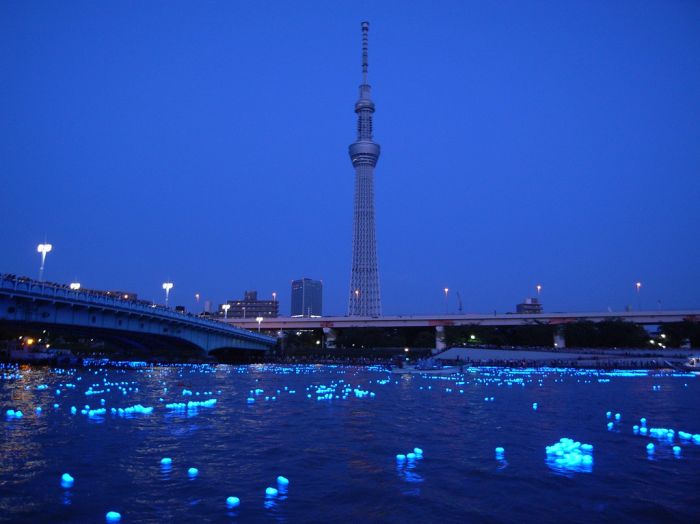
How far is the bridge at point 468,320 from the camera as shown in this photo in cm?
12188

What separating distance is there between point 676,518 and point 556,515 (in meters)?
2.63

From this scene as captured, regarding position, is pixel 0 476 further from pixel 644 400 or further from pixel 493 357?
pixel 493 357

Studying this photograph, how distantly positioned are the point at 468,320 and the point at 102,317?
86166 mm

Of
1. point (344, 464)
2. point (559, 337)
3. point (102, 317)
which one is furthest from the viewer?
point (559, 337)

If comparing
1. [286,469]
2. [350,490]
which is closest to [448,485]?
[350,490]

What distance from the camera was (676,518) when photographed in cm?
1362

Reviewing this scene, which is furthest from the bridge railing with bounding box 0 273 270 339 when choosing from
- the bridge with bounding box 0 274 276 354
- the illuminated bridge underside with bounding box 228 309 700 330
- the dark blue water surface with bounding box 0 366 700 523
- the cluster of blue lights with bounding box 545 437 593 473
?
the illuminated bridge underside with bounding box 228 309 700 330

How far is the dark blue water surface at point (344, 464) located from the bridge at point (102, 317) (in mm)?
20209

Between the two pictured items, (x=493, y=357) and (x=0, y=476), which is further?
(x=493, y=357)

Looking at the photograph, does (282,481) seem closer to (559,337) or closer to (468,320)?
(559,337)

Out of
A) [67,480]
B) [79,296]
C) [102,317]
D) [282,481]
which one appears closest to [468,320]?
[102,317]

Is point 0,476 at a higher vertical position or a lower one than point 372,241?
lower

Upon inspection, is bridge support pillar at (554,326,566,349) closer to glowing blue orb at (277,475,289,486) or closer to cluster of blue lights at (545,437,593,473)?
cluster of blue lights at (545,437,593,473)

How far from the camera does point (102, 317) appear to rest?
2586 inches
